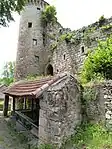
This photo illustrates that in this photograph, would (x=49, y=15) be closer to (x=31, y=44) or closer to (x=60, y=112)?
(x=31, y=44)

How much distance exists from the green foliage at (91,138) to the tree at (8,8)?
780 cm

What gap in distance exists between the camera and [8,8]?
524 inches

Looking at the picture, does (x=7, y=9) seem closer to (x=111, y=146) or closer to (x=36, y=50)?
(x=111, y=146)

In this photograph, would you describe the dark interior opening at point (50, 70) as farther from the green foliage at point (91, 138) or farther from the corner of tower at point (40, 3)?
the green foliage at point (91, 138)

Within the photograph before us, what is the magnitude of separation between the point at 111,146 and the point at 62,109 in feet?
7.25

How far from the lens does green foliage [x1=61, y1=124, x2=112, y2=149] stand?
8.17m

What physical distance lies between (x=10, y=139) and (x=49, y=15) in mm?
19344

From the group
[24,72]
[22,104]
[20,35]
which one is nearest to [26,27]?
[20,35]

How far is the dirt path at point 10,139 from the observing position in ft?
33.2

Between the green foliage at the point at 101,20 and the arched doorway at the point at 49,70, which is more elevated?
the green foliage at the point at 101,20

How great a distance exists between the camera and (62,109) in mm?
8984

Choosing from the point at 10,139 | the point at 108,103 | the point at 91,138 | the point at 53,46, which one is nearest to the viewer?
the point at 91,138

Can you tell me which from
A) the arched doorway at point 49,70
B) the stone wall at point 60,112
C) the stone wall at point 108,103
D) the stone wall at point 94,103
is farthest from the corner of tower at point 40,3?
the stone wall at point 108,103

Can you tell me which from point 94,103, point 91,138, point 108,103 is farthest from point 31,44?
point 91,138
